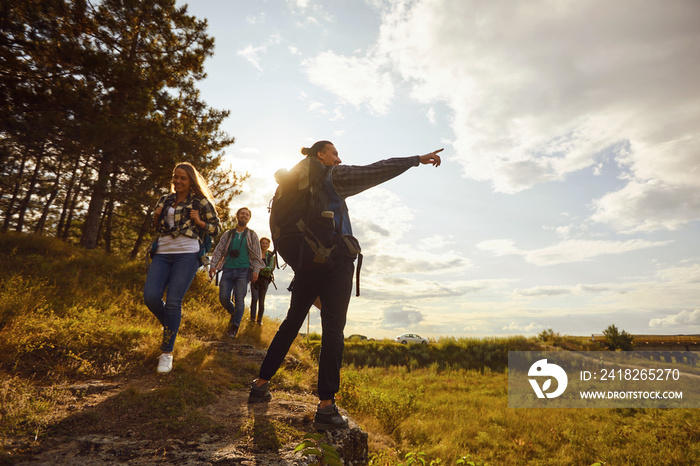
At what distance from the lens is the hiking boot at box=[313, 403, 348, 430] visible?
296 centimetres

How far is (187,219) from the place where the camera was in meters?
4.26

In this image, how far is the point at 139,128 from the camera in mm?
13125

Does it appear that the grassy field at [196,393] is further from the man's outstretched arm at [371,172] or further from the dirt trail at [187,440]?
the man's outstretched arm at [371,172]

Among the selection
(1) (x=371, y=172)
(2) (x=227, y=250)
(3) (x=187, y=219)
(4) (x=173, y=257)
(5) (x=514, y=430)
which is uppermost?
(1) (x=371, y=172)

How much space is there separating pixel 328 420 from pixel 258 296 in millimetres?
6512

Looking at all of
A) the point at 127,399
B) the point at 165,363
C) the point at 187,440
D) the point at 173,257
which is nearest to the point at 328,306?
the point at 187,440

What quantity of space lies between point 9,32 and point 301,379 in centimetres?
1257

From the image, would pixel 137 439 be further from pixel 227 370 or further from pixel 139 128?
pixel 139 128

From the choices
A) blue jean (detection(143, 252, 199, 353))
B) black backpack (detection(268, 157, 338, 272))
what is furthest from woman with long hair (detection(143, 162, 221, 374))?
black backpack (detection(268, 157, 338, 272))

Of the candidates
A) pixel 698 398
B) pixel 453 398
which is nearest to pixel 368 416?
pixel 453 398

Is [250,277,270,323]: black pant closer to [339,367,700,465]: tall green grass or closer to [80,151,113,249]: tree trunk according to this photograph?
[339,367,700,465]: tall green grass

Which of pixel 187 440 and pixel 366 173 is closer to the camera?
pixel 187 440

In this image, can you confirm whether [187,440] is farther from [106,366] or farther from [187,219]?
[187,219]

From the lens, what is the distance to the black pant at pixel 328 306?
2994 mm
